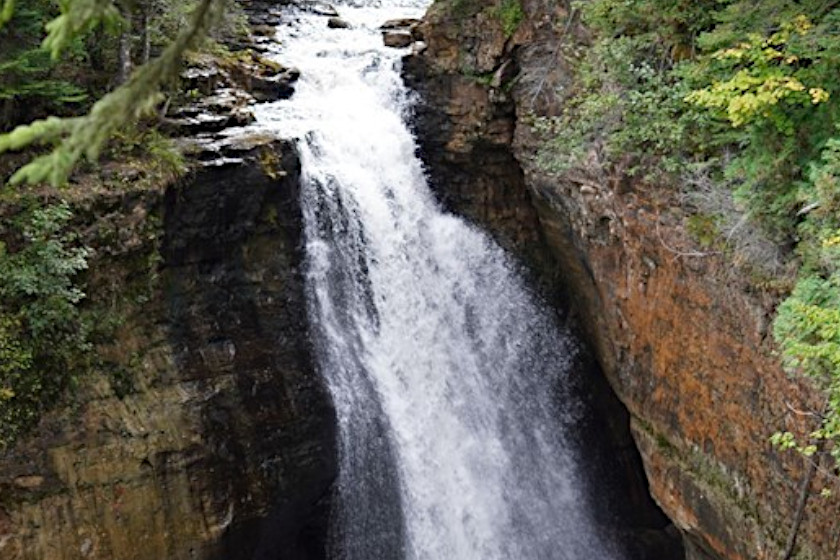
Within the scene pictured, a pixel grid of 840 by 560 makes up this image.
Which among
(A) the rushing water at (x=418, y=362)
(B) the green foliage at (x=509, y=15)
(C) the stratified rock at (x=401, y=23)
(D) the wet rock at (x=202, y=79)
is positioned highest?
(B) the green foliage at (x=509, y=15)

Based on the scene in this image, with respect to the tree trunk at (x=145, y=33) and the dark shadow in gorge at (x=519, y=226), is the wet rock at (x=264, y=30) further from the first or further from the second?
the tree trunk at (x=145, y=33)

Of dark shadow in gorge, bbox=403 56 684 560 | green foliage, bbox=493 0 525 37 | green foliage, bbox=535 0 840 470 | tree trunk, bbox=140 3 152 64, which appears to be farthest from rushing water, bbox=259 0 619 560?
green foliage, bbox=535 0 840 470

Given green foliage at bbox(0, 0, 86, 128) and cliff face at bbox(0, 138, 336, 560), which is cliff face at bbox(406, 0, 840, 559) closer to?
cliff face at bbox(0, 138, 336, 560)

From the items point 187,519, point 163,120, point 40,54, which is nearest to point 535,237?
point 163,120

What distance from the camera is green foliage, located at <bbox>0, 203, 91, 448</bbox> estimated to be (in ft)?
30.2

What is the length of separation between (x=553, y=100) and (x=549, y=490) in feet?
23.3

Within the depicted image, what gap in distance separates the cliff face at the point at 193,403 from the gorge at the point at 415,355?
0.04 meters

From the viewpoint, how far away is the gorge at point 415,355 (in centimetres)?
981

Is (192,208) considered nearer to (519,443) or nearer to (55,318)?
(55,318)

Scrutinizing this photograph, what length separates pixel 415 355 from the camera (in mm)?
13430

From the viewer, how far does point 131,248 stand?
419 inches

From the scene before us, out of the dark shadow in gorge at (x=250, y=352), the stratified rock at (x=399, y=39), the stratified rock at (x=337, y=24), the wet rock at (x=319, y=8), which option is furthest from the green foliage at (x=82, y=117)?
the wet rock at (x=319, y=8)

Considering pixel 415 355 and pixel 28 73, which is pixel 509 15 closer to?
pixel 415 355

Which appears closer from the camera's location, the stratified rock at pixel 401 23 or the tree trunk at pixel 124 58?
the tree trunk at pixel 124 58
